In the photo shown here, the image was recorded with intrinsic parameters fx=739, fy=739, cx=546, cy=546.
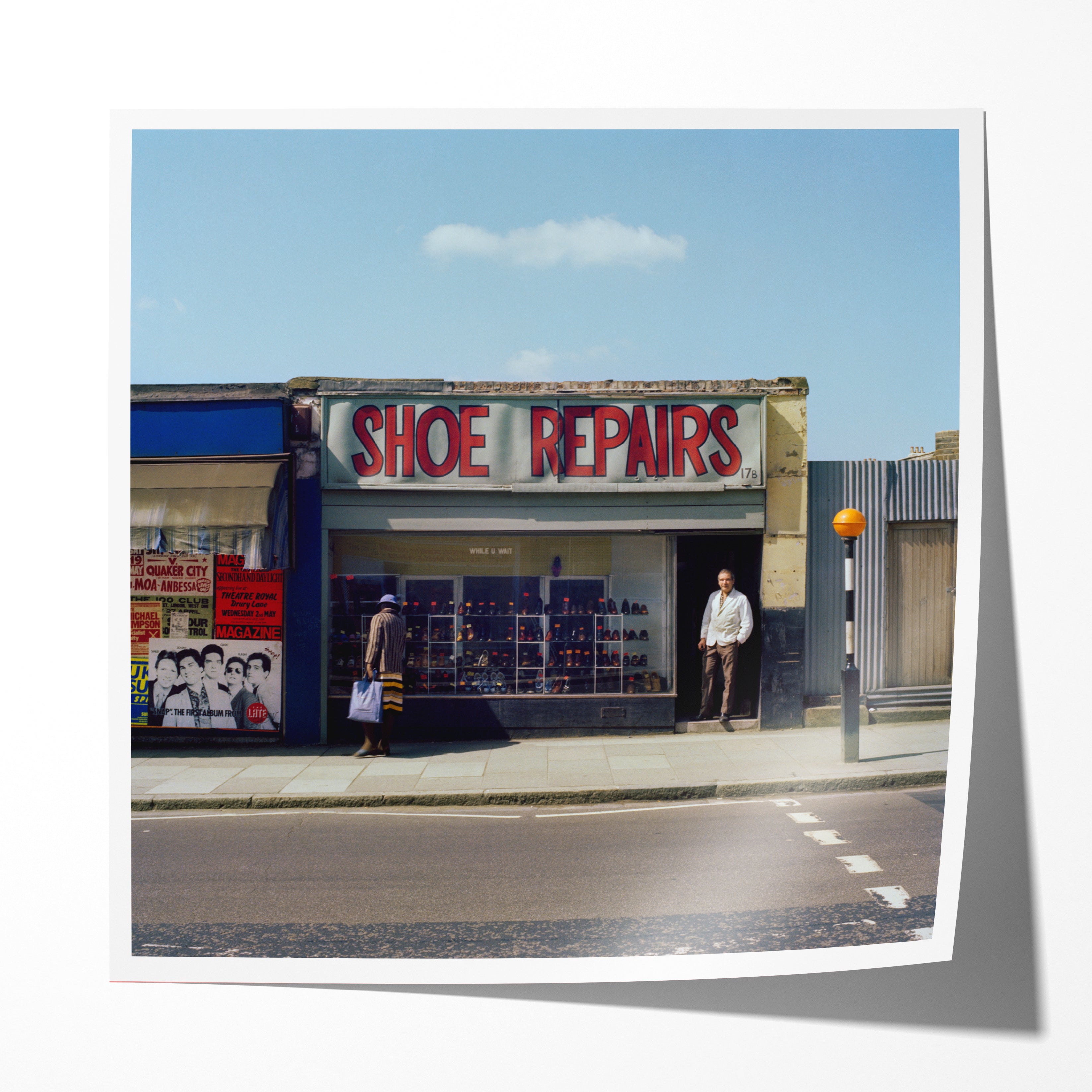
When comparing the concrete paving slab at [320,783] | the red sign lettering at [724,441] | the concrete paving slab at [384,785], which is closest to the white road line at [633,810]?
the concrete paving slab at [384,785]

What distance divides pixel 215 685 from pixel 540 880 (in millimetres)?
4081

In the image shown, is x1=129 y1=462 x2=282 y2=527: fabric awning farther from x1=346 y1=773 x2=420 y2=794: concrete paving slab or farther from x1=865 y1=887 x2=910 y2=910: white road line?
x1=865 y1=887 x2=910 y2=910: white road line

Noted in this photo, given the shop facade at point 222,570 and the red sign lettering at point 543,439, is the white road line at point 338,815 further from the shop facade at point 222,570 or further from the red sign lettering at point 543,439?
the red sign lettering at point 543,439

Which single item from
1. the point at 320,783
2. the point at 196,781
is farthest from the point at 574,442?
the point at 196,781

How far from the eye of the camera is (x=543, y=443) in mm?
7449

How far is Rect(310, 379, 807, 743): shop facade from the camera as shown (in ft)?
24.5

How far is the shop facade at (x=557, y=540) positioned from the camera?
7457 millimetres

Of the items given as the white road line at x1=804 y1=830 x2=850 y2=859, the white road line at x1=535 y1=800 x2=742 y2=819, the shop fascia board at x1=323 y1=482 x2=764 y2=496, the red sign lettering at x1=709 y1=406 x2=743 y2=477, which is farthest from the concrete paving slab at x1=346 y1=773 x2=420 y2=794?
the red sign lettering at x1=709 y1=406 x2=743 y2=477

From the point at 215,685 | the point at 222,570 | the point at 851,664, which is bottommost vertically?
the point at 215,685

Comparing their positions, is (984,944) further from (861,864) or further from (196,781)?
(196,781)

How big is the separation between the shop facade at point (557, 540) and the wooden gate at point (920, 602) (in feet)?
3.36

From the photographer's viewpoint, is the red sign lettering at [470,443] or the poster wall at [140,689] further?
the red sign lettering at [470,443]

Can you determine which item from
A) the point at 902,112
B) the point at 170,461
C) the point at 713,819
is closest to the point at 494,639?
the point at 713,819

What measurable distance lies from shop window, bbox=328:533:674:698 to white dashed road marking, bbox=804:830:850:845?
8.77 ft
